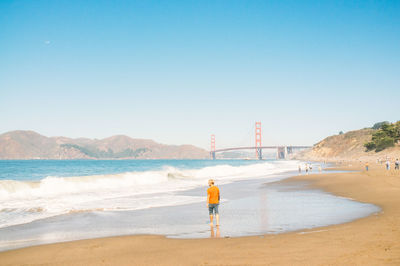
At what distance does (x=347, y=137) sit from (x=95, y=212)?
132480 mm

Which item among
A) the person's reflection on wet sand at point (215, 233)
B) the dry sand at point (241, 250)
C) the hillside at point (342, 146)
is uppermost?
the hillside at point (342, 146)

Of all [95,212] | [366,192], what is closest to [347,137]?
[366,192]

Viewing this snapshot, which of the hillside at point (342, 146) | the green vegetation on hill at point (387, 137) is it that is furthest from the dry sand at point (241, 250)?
the hillside at point (342, 146)

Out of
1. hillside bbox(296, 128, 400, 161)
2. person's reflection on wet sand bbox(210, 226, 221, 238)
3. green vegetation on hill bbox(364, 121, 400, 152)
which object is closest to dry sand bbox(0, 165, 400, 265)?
person's reflection on wet sand bbox(210, 226, 221, 238)

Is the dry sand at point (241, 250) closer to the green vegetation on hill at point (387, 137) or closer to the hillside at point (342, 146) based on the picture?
the green vegetation on hill at point (387, 137)

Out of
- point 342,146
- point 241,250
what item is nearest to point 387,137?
point 342,146

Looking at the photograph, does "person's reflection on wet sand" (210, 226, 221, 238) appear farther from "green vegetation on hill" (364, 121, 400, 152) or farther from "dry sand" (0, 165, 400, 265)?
"green vegetation on hill" (364, 121, 400, 152)

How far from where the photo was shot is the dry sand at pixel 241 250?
20.1 ft

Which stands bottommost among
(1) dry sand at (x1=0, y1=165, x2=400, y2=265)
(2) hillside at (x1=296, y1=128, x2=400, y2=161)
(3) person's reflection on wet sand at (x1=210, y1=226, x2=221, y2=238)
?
(3) person's reflection on wet sand at (x1=210, y1=226, x2=221, y2=238)

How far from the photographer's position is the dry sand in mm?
6113

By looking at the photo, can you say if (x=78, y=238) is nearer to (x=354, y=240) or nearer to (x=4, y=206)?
(x=354, y=240)

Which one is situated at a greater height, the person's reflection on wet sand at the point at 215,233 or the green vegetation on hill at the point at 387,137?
the green vegetation on hill at the point at 387,137

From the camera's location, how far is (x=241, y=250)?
693 centimetres

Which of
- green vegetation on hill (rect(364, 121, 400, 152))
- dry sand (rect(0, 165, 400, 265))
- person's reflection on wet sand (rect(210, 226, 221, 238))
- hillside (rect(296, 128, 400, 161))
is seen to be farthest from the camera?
hillside (rect(296, 128, 400, 161))
